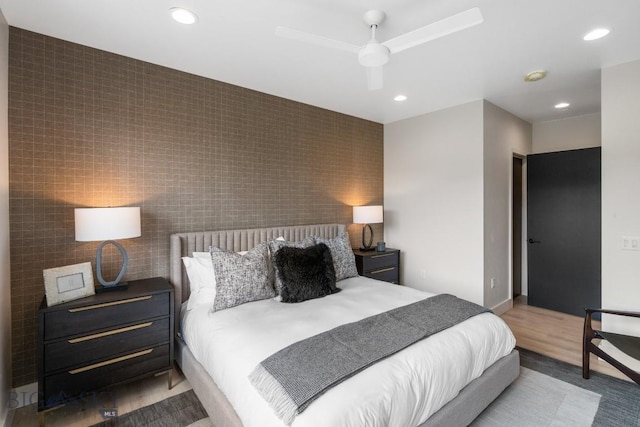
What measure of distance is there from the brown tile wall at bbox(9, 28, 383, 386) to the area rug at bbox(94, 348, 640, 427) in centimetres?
104

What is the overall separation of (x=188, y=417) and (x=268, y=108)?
9.62 feet

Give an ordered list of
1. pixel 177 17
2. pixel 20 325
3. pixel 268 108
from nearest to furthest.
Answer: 1. pixel 177 17
2. pixel 20 325
3. pixel 268 108

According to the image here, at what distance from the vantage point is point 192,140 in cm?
299

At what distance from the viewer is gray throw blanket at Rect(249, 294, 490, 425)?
1406 millimetres

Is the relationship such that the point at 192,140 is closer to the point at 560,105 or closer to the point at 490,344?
the point at 490,344

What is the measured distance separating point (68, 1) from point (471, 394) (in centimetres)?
349

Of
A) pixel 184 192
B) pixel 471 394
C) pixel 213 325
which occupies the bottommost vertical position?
pixel 471 394

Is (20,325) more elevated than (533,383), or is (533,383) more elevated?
(20,325)

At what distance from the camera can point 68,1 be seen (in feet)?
6.42

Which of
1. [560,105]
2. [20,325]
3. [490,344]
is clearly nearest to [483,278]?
[490,344]

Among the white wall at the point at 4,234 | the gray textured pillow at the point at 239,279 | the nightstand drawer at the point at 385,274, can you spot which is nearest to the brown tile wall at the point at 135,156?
the white wall at the point at 4,234

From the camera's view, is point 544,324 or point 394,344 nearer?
point 394,344

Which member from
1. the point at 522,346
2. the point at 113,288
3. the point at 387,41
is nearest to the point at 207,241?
the point at 113,288

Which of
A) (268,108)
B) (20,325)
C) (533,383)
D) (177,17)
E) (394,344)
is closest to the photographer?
(394,344)
